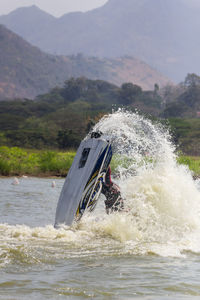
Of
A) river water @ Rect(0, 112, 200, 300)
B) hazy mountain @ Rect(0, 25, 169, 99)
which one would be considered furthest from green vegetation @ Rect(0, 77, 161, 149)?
hazy mountain @ Rect(0, 25, 169, 99)

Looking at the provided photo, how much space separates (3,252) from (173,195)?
3.15 m

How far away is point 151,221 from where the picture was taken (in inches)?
273

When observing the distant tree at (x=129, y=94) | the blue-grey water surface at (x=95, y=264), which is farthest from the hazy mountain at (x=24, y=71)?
the blue-grey water surface at (x=95, y=264)

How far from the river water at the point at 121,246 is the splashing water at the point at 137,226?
10 mm

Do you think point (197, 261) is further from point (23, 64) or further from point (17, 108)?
point (23, 64)

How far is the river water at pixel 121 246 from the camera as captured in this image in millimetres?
4059

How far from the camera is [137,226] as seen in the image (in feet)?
21.8

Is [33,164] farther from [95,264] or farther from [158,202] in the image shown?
[95,264]

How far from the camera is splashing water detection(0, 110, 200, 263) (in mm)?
5492

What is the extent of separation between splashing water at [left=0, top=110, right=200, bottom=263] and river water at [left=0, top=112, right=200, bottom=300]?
0.01 metres

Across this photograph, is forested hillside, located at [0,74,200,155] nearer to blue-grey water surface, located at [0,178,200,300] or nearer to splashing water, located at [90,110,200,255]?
splashing water, located at [90,110,200,255]

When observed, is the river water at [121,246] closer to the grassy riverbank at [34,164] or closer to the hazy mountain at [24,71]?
the grassy riverbank at [34,164]

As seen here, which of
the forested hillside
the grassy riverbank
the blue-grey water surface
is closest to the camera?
the blue-grey water surface

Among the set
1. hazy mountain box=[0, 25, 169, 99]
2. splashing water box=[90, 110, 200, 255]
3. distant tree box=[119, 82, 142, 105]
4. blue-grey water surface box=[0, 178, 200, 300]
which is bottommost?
blue-grey water surface box=[0, 178, 200, 300]
